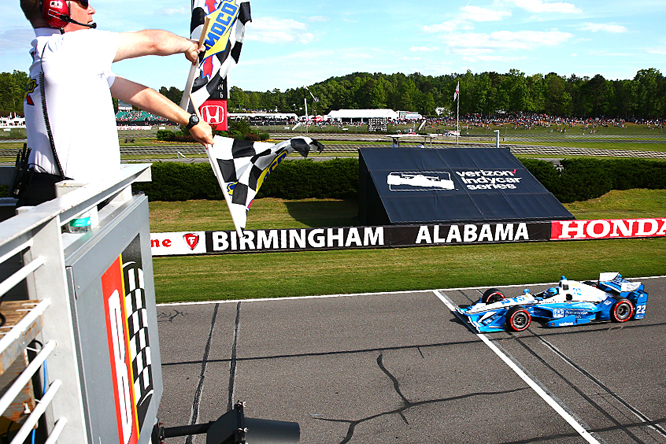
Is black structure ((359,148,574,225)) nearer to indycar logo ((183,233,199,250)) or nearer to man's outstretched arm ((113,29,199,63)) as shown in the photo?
indycar logo ((183,233,199,250))

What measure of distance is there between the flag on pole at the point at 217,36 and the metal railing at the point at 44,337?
2361 mm

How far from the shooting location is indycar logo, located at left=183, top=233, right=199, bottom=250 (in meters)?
16.2

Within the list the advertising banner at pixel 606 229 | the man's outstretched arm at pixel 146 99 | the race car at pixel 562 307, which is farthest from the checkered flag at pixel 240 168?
the advertising banner at pixel 606 229

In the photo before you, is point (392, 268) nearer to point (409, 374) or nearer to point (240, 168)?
point (409, 374)

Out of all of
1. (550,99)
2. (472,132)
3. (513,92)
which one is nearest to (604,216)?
(472,132)

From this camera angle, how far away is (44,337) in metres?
1.52

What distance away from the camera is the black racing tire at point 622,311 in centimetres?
1097

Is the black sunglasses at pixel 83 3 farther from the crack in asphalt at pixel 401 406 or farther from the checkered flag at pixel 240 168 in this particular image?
the crack in asphalt at pixel 401 406

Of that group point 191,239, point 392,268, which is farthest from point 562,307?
point 191,239

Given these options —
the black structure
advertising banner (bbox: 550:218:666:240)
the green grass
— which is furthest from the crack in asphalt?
advertising banner (bbox: 550:218:666:240)

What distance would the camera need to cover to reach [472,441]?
6906 millimetres

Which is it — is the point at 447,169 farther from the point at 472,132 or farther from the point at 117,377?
the point at 472,132

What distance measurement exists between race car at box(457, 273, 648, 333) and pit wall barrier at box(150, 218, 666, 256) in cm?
611

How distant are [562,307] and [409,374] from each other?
14.0 feet
